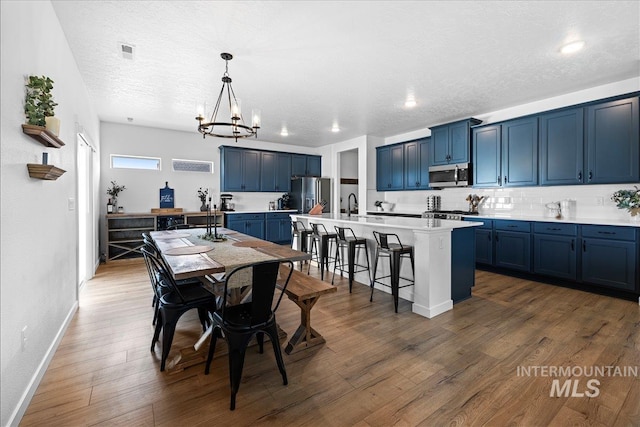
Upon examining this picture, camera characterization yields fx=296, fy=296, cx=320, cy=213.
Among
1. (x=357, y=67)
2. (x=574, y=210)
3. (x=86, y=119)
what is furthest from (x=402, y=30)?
(x=86, y=119)

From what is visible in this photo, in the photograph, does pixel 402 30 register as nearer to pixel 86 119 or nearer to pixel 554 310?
pixel 554 310

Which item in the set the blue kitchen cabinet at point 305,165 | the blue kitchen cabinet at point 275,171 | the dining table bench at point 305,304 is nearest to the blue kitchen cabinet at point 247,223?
the blue kitchen cabinet at point 275,171

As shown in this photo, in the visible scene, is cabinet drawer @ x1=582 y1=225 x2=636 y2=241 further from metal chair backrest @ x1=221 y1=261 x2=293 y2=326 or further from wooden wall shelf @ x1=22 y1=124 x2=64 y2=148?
wooden wall shelf @ x1=22 y1=124 x2=64 y2=148

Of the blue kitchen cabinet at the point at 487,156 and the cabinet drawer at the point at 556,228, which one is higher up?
the blue kitchen cabinet at the point at 487,156

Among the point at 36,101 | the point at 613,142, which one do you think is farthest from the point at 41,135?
the point at 613,142

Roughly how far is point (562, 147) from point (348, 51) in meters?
3.38

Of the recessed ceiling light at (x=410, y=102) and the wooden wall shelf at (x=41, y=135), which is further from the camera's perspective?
the recessed ceiling light at (x=410, y=102)

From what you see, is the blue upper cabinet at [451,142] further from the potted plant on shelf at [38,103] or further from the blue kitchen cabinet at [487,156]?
the potted plant on shelf at [38,103]

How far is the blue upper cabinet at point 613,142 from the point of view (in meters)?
3.56

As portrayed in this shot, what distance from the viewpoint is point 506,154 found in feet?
15.5

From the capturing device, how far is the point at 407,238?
3.43 meters

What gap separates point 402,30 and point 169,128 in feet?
17.5

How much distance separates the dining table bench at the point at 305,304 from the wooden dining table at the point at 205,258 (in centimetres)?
24

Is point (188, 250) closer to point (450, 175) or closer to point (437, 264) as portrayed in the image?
point (437, 264)
